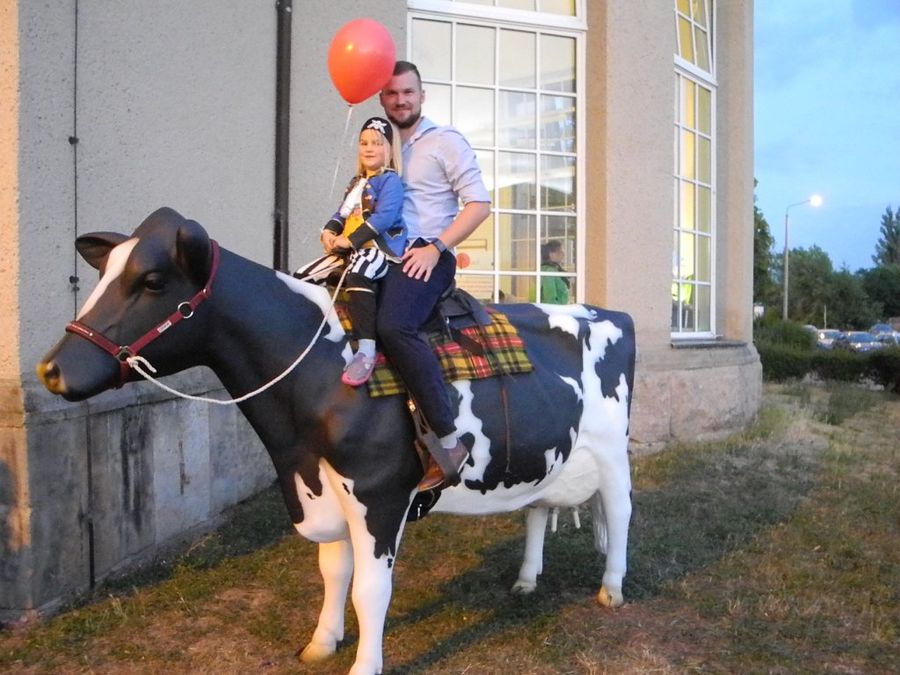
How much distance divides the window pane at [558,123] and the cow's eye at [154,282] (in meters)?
5.73

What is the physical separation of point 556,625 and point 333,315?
1.94 meters

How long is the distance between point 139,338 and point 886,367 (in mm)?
15474

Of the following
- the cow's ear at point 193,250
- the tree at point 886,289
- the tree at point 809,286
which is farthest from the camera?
the tree at point 886,289

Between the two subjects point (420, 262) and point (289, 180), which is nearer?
point (420, 262)

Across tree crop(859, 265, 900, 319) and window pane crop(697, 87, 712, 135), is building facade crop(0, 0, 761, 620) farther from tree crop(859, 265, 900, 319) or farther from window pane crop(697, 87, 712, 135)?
tree crop(859, 265, 900, 319)

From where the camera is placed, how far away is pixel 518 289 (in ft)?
25.3

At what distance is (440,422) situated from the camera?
3.14 m

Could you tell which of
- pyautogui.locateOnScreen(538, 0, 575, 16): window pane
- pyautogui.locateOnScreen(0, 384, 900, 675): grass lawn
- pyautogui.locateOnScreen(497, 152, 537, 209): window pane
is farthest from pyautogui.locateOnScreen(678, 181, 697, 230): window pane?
pyautogui.locateOnScreen(0, 384, 900, 675): grass lawn

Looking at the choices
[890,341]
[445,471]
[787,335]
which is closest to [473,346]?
[445,471]

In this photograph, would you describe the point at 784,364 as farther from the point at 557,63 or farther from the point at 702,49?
the point at 557,63

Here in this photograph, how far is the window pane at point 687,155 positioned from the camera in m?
9.30

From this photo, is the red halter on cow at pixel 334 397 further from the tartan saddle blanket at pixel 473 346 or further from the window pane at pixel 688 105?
the window pane at pixel 688 105

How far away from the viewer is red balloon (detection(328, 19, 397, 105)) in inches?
136

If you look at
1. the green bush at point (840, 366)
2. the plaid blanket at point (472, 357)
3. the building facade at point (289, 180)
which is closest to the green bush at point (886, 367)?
the green bush at point (840, 366)
